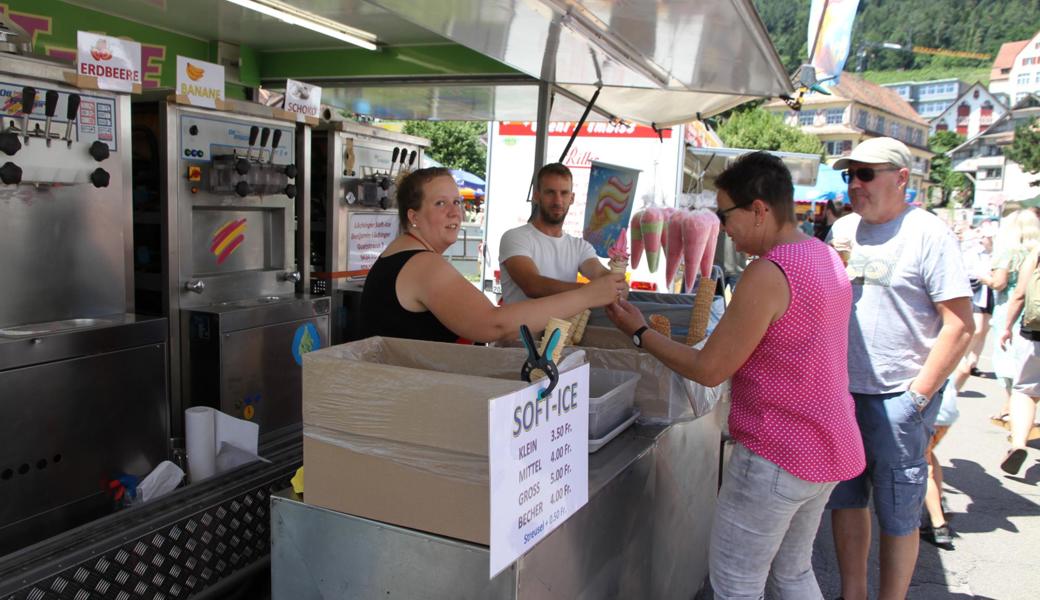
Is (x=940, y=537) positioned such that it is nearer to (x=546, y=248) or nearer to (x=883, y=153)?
(x=883, y=153)

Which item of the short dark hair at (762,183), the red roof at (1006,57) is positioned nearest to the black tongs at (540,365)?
the short dark hair at (762,183)

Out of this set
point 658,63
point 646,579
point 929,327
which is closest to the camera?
point 646,579

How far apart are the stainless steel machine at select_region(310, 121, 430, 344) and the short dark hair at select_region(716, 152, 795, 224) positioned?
10.8ft

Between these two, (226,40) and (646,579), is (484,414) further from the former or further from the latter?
(226,40)

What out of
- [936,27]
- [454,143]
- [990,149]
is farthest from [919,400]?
[936,27]

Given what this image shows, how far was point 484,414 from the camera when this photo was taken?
1601 millimetres

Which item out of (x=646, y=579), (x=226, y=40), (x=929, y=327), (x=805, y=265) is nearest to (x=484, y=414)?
(x=805, y=265)

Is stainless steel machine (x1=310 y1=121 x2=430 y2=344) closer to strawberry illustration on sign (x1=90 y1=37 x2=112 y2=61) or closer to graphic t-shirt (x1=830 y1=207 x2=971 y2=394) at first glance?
strawberry illustration on sign (x1=90 y1=37 x2=112 y2=61)

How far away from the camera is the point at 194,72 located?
3.62m

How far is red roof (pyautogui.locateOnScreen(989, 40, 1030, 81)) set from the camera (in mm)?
111719

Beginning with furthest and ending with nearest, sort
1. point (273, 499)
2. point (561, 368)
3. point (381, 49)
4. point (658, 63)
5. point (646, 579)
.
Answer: point (381, 49)
point (658, 63)
point (646, 579)
point (273, 499)
point (561, 368)

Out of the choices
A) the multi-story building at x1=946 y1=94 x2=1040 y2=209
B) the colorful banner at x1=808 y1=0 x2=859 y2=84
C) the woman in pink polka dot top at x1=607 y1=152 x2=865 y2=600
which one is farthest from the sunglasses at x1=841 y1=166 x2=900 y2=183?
the multi-story building at x1=946 y1=94 x2=1040 y2=209

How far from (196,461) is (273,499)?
1.14 metres

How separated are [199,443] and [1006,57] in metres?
140
